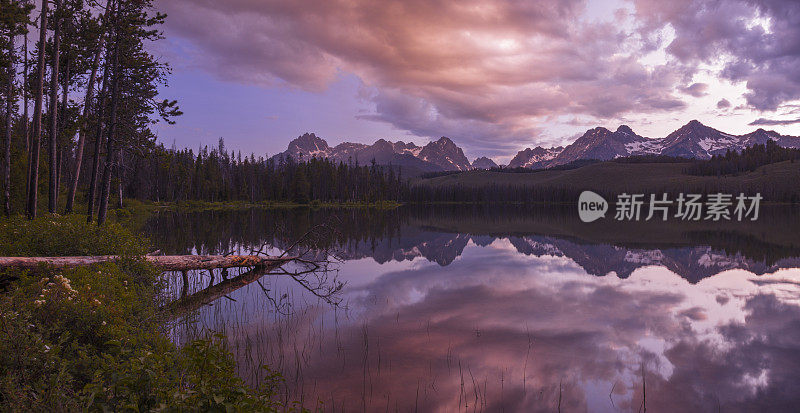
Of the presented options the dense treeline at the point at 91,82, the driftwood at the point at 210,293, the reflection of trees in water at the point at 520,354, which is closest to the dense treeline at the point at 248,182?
the dense treeline at the point at 91,82

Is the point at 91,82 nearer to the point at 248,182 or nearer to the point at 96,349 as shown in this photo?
the point at 96,349

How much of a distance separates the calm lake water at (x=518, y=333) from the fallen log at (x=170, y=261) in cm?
100

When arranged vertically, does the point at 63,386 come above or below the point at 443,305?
above

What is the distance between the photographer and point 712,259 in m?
29.4

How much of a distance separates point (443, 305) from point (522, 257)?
53.8 feet

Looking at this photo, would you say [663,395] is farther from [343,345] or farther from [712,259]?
[712,259]

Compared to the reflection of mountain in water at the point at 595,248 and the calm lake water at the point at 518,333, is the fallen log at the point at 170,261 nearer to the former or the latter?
the calm lake water at the point at 518,333

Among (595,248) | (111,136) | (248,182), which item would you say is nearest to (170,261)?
(111,136)

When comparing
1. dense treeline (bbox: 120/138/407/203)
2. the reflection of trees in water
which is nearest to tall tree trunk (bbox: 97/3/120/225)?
the reflection of trees in water

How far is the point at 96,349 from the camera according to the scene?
8.23m

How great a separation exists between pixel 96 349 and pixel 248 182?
135 m

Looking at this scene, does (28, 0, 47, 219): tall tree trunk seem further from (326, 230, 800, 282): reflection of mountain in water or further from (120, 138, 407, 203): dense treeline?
(120, 138, 407, 203): dense treeline

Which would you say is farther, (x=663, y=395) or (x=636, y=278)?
(x=636, y=278)

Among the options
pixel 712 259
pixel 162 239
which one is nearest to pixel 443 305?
pixel 712 259
